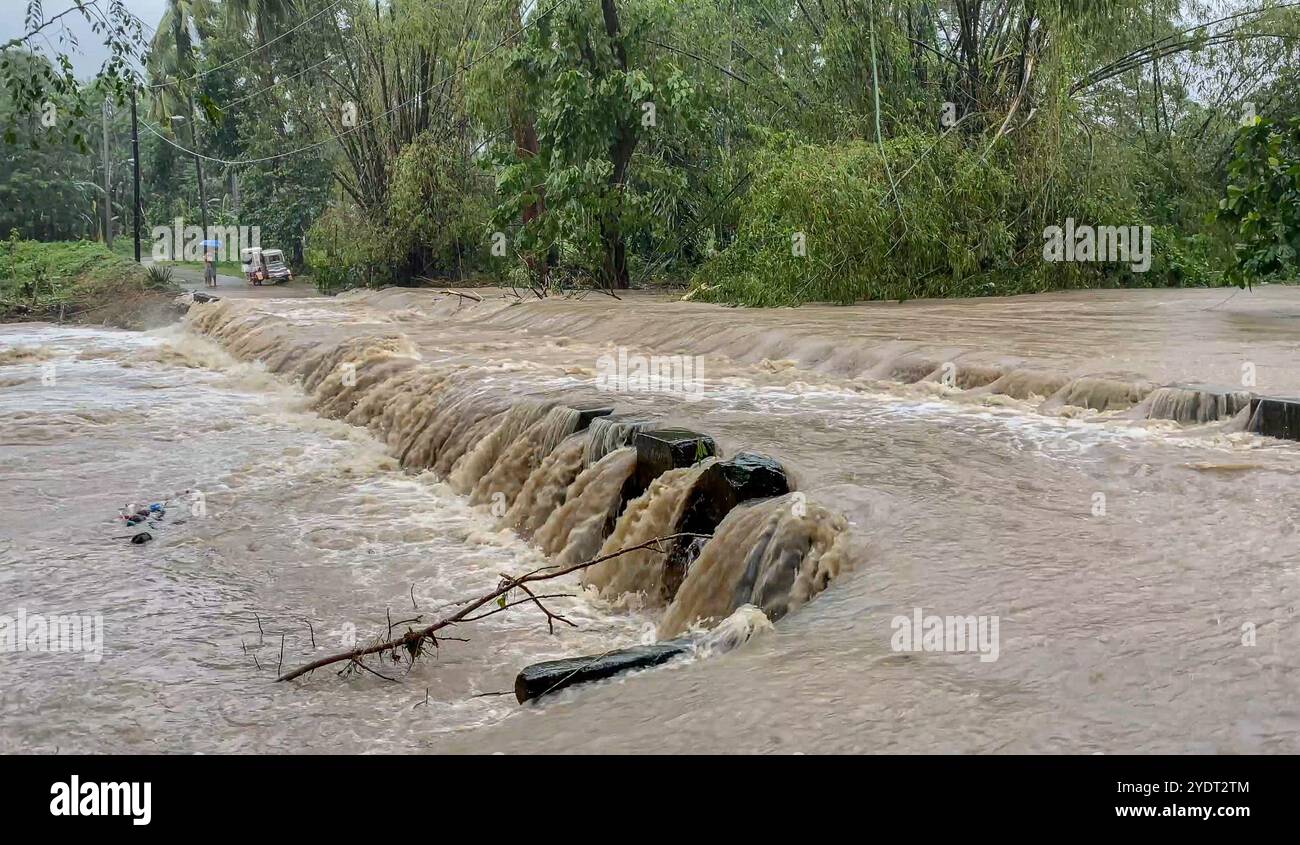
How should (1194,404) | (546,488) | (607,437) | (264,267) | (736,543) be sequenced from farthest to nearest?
(264,267) < (546,488) < (607,437) < (1194,404) < (736,543)

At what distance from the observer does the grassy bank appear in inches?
1191

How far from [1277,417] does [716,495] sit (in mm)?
3699

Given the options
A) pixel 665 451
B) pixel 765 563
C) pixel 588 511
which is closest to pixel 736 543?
pixel 765 563

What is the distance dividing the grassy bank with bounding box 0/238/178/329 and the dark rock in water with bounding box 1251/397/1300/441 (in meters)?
26.9

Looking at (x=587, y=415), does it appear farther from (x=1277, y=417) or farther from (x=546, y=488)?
(x=1277, y=417)

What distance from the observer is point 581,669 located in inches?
184

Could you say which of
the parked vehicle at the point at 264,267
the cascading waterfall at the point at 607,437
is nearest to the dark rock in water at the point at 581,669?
the cascading waterfall at the point at 607,437

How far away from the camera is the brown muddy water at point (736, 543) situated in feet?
13.5

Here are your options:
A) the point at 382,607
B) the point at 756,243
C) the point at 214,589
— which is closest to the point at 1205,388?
the point at 382,607

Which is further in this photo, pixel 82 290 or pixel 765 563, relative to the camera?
pixel 82 290

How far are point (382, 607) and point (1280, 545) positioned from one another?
4.75m

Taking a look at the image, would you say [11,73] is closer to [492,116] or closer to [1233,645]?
[1233,645]

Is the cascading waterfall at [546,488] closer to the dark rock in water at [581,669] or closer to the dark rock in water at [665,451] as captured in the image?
the dark rock in water at [665,451]

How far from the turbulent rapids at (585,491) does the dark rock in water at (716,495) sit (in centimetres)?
2
